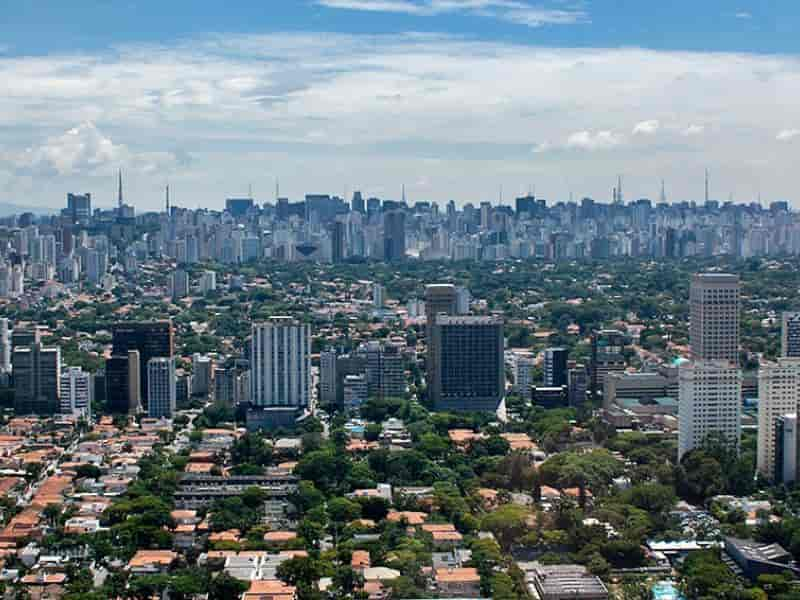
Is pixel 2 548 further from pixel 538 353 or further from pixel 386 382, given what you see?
pixel 538 353

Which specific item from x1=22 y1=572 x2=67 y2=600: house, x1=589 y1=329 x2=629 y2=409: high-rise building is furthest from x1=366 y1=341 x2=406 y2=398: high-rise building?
x1=22 y1=572 x2=67 y2=600: house

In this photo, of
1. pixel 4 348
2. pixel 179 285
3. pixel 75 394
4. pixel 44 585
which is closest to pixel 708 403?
pixel 44 585

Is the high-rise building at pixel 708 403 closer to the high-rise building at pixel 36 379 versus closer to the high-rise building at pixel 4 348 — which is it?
the high-rise building at pixel 36 379

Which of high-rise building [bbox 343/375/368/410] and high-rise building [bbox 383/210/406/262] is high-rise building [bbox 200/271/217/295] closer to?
high-rise building [bbox 383/210/406/262]

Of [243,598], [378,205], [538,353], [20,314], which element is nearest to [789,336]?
[538,353]

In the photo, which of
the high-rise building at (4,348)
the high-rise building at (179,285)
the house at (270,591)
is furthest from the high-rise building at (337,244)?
the house at (270,591)

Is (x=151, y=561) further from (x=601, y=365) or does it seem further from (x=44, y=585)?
(x=601, y=365)
